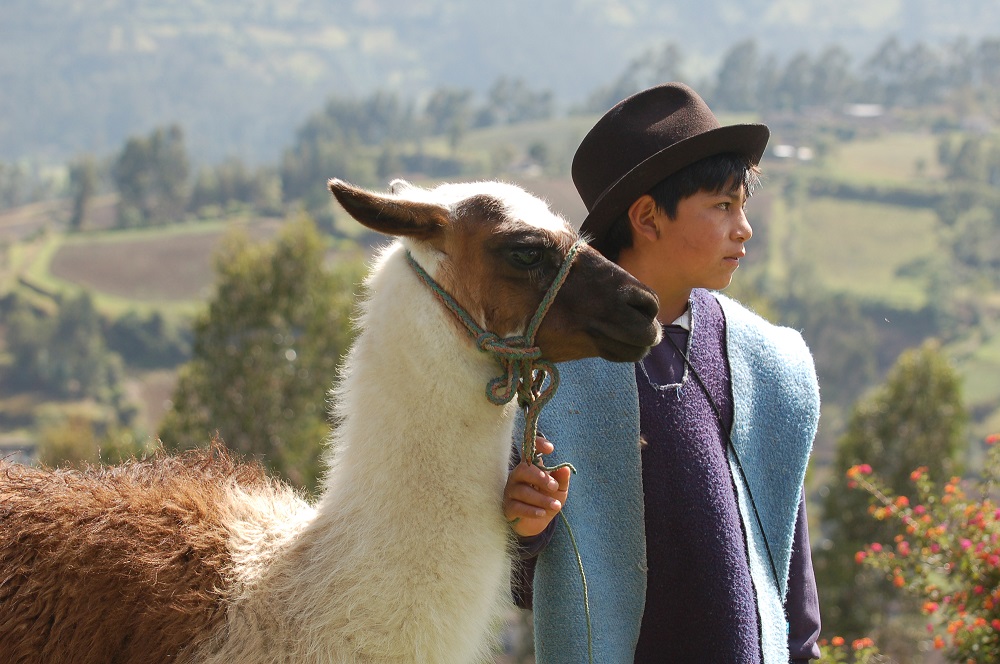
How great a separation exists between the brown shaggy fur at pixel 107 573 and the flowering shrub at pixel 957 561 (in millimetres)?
2915

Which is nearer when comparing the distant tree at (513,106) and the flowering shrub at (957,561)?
the flowering shrub at (957,561)

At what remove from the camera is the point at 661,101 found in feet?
9.20

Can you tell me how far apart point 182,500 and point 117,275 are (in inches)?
4024

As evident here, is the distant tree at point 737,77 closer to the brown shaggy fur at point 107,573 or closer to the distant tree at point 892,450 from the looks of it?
the distant tree at point 892,450

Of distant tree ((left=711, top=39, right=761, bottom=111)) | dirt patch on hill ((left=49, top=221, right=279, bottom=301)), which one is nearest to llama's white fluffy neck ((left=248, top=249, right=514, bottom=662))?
dirt patch on hill ((left=49, top=221, right=279, bottom=301))

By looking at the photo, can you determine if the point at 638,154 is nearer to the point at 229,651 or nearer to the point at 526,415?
the point at 526,415

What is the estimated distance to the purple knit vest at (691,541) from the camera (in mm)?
2516

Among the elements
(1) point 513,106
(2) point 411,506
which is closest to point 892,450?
(2) point 411,506

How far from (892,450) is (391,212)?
71.0 feet

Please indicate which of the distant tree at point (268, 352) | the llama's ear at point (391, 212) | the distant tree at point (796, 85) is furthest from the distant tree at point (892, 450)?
the distant tree at point (796, 85)

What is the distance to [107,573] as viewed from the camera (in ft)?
8.34

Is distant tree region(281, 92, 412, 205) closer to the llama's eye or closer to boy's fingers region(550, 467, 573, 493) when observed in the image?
the llama's eye

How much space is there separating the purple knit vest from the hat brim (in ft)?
1.55

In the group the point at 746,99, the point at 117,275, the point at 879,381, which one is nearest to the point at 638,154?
the point at 879,381
